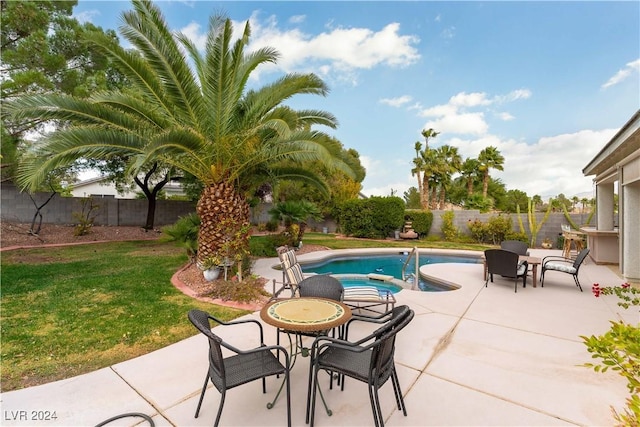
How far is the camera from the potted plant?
15302mm

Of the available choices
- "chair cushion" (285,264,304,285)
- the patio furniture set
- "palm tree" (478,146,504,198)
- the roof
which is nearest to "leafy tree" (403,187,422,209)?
"palm tree" (478,146,504,198)

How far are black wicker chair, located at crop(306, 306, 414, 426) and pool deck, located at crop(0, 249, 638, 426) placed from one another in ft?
1.09

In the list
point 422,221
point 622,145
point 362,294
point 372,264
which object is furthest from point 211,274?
point 422,221

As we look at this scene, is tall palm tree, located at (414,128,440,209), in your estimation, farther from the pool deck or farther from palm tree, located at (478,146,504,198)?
the pool deck

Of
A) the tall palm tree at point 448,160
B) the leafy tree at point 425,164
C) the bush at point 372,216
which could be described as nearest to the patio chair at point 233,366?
the bush at point 372,216

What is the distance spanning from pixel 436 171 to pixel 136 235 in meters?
24.5

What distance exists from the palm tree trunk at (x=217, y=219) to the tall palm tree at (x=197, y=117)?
0.03m

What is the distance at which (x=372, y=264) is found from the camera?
1266cm

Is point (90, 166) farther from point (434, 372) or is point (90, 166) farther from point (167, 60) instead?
point (434, 372)

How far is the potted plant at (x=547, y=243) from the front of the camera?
15.3m

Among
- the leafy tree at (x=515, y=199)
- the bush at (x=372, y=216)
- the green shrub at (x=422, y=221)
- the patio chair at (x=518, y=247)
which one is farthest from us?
the leafy tree at (x=515, y=199)

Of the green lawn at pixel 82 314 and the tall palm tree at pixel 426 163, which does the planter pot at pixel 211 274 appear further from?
the tall palm tree at pixel 426 163

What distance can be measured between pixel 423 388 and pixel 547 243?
54.2ft

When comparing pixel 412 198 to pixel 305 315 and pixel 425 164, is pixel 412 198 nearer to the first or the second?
pixel 425 164
